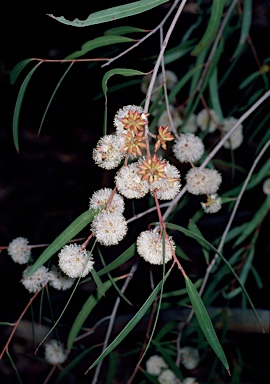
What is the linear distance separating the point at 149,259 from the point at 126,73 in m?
0.27

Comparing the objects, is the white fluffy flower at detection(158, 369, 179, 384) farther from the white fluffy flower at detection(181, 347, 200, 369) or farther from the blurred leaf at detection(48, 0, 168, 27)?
the blurred leaf at detection(48, 0, 168, 27)

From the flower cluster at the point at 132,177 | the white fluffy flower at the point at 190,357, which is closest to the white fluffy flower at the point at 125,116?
the flower cluster at the point at 132,177

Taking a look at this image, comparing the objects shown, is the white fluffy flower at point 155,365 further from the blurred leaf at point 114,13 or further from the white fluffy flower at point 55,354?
Result: the blurred leaf at point 114,13

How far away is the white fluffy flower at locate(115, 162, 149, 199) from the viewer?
2.26ft

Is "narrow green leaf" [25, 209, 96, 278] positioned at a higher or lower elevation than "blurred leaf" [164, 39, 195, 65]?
lower

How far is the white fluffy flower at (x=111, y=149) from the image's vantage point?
0.69 meters

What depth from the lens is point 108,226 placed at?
751 millimetres

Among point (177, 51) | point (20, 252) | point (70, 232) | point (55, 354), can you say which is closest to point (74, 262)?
point (70, 232)

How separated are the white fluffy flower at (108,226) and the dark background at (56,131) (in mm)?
1318

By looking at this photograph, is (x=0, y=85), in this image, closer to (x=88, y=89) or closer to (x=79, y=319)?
(x=88, y=89)

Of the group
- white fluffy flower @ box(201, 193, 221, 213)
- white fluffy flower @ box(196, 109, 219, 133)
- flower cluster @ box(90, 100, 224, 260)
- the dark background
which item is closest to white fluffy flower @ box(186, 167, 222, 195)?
white fluffy flower @ box(201, 193, 221, 213)

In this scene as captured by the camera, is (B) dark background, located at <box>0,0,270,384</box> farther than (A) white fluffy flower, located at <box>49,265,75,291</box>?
Yes

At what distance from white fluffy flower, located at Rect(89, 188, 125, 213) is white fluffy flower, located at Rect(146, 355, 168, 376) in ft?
2.61

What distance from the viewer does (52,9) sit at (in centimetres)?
228
